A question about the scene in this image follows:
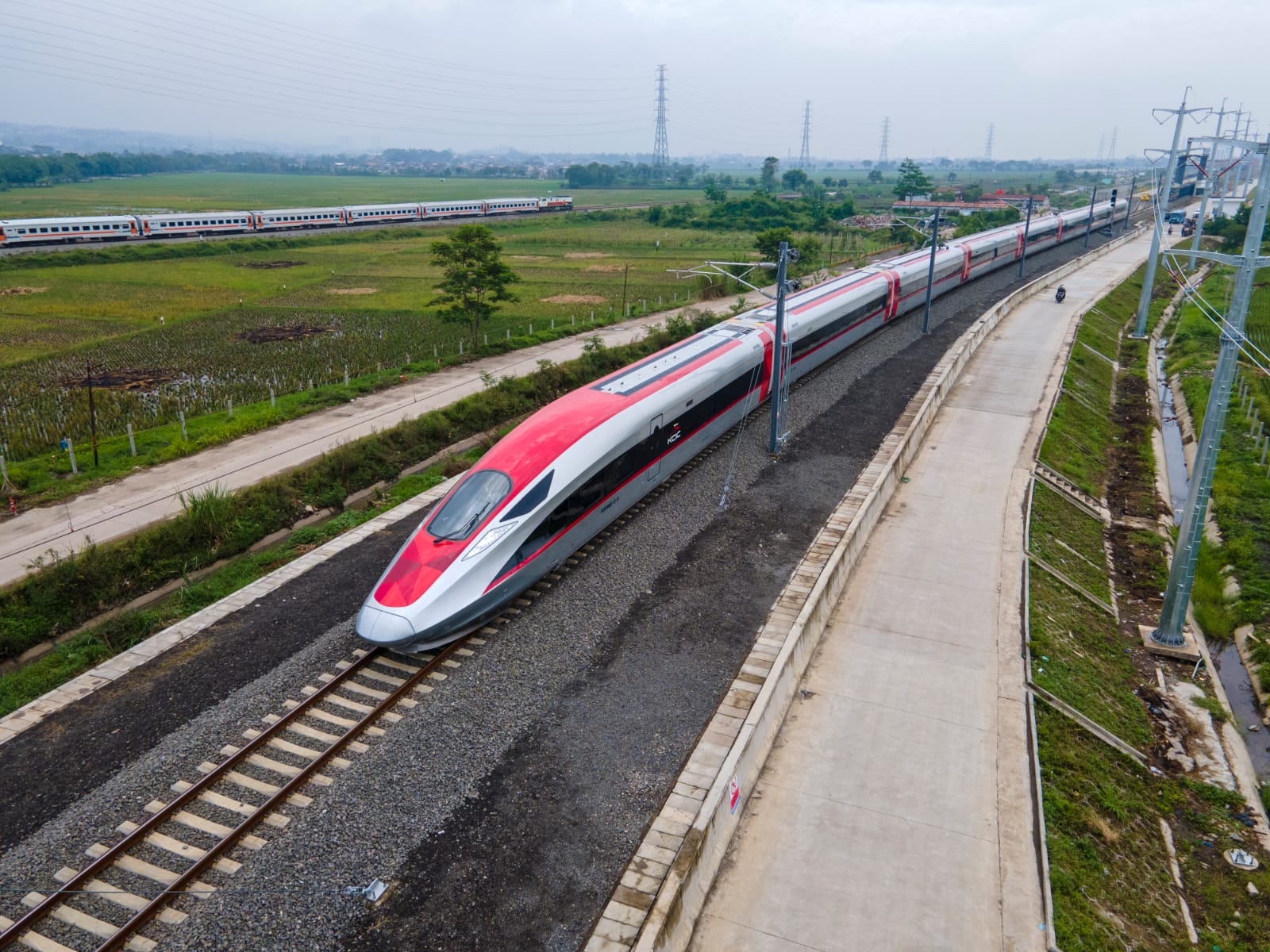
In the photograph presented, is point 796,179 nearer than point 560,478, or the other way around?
point 560,478

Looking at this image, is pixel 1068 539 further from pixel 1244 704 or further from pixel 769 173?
pixel 769 173

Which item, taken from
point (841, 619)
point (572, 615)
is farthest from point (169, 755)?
point (841, 619)

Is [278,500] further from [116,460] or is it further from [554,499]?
[554,499]

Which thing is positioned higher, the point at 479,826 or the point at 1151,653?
the point at 479,826

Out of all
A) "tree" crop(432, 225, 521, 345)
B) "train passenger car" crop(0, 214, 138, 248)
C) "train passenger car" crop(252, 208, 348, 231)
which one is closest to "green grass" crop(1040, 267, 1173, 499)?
"tree" crop(432, 225, 521, 345)

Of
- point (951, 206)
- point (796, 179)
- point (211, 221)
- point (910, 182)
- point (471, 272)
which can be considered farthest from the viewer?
point (796, 179)

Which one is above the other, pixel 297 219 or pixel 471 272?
pixel 297 219

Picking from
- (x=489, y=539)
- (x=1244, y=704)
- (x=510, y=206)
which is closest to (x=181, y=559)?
(x=489, y=539)
